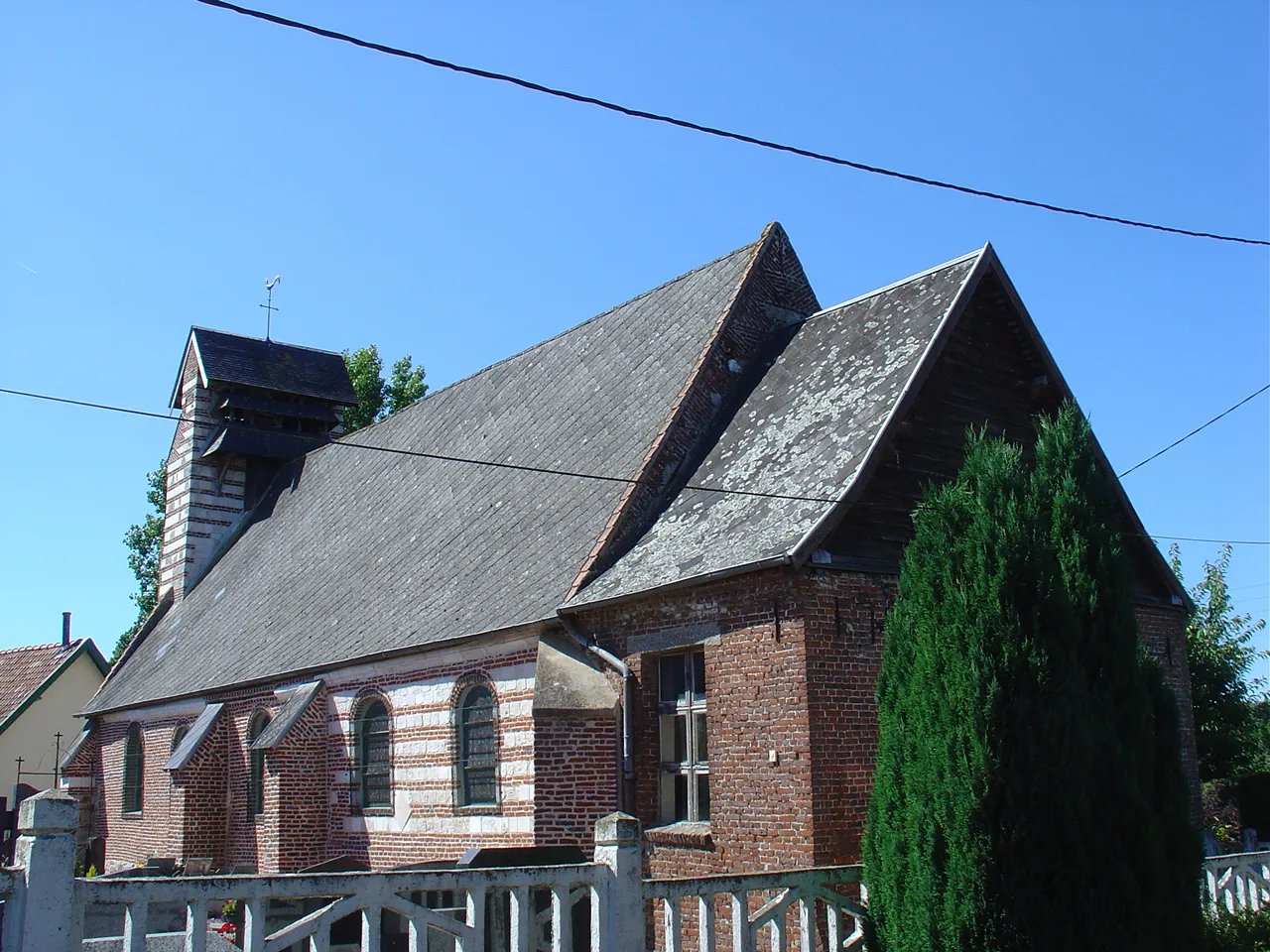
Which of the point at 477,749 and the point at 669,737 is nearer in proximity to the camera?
the point at 669,737

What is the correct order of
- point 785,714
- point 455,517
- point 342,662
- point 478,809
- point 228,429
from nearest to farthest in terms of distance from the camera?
1. point 785,714
2. point 478,809
3. point 342,662
4. point 455,517
5. point 228,429

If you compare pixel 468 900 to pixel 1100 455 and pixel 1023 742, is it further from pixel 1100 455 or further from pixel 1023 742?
pixel 1100 455

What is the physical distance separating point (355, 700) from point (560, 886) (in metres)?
9.49

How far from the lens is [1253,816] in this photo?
76.7ft

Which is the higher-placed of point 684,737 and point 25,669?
point 25,669

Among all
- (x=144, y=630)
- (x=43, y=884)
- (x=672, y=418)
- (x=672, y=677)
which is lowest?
(x=43, y=884)

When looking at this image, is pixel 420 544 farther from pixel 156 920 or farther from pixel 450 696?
pixel 156 920

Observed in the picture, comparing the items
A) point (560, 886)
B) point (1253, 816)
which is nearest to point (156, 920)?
point (560, 886)

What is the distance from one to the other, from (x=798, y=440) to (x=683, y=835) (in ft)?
14.0

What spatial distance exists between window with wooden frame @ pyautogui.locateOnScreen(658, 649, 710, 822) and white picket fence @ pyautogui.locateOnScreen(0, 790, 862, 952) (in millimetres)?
1228

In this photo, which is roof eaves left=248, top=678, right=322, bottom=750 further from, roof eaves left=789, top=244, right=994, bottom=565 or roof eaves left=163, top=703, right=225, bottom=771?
roof eaves left=789, top=244, right=994, bottom=565

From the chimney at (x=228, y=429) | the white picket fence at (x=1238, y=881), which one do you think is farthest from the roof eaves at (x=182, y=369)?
the white picket fence at (x=1238, y=881)

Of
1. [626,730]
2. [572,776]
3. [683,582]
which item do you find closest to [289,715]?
[572,776]

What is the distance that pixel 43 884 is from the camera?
6.34m
